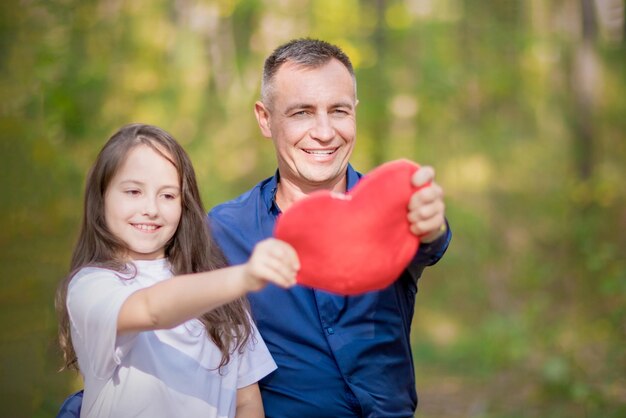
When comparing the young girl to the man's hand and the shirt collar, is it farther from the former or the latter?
the man's hand

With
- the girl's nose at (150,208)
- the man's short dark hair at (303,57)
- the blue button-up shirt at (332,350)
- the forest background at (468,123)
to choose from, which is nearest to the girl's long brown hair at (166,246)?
the girl's nose at (150,208)

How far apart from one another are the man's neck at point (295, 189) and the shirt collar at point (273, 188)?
0.02m

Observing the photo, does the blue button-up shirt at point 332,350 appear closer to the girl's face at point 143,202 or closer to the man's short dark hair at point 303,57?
the girl's face at point 143,202

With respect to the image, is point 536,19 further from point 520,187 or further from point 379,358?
point 379,358

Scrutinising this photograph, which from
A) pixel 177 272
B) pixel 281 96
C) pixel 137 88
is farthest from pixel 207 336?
pixel 137 88

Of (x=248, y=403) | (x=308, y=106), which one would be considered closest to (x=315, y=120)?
(x=308, y=106)

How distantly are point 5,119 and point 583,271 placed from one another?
4.80 metres

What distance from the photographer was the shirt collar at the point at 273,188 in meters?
2.49

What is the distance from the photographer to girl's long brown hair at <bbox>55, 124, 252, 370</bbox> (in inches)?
75.7

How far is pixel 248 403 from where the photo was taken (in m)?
2.06

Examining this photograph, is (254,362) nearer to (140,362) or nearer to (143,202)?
(140,362)

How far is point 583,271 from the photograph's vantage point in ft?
21.8

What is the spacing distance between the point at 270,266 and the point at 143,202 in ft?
1.79

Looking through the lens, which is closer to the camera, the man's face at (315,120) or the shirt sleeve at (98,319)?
the shirt sleeve at (98,319)
